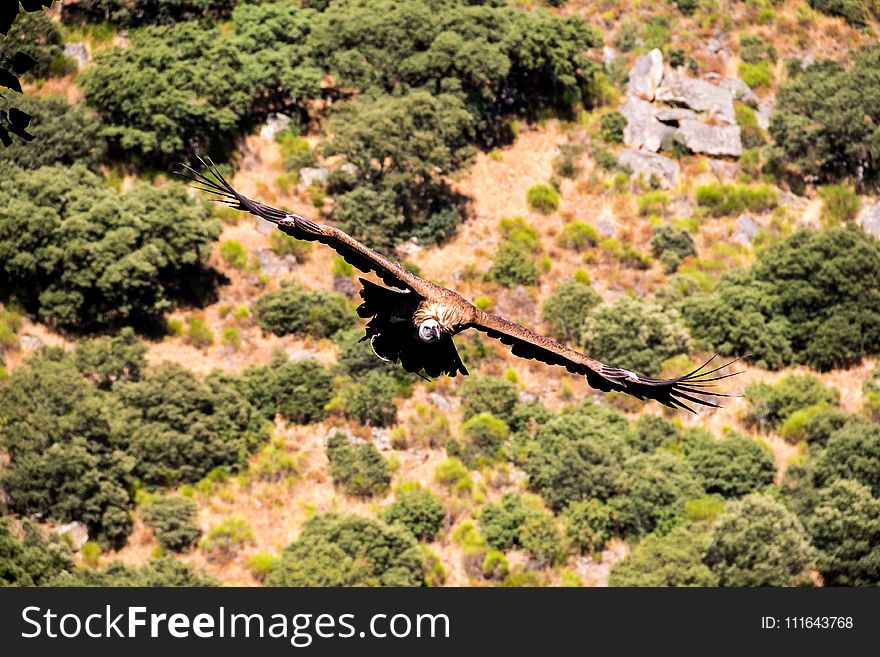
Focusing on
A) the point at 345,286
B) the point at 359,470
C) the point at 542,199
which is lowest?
the point at 359,470

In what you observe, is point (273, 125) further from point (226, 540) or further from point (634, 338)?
point (226, 540)

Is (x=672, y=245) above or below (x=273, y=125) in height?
below

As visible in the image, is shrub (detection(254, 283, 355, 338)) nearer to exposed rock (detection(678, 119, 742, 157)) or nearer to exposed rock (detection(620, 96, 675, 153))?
exposed rock (detection(620, 96, 675, 153))

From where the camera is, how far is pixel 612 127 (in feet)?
267

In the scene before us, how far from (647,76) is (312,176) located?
19917 millimetres

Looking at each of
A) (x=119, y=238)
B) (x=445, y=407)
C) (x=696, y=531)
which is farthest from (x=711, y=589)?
(x=119, y=238)

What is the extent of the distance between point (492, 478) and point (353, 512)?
5731mm

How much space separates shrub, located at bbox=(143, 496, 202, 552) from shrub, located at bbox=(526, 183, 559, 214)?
2536 cm

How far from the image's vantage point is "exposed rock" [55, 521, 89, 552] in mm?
56844

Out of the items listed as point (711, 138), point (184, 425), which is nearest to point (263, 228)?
point (184, 425)

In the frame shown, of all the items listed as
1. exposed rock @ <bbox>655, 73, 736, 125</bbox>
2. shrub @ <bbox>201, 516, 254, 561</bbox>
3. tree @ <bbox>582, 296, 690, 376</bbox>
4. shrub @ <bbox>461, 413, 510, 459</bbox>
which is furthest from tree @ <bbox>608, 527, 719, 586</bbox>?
exposed rock @ <bbox>655, 73, 736, 125</bbox>

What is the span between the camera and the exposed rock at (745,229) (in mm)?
75250

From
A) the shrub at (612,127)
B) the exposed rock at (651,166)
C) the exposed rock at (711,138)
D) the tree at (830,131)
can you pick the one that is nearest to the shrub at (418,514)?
the exposed rock at (651,166)

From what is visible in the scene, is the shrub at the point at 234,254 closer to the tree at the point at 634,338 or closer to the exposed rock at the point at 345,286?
the exposed rock at the point at 345,286
